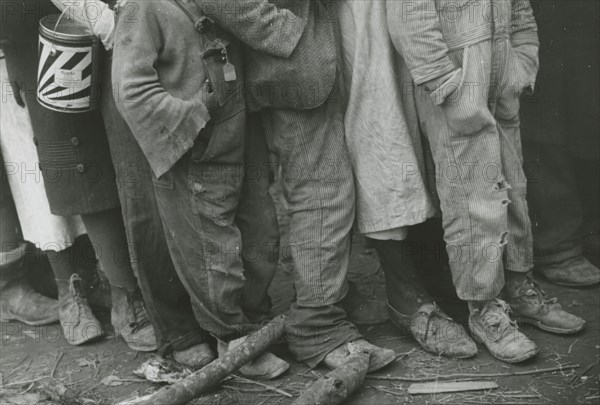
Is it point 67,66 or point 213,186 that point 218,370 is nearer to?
point 213,186

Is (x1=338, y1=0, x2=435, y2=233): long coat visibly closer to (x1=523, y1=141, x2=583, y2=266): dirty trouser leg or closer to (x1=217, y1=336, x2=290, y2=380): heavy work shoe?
(x1=217, y1=336, x2=290, y2=380): heavy work shoe

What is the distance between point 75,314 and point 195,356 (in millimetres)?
797

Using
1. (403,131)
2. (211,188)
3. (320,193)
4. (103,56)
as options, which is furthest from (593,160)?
(103,56)

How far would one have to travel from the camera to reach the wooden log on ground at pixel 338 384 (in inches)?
125

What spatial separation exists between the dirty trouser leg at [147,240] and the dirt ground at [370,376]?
0.27 meters

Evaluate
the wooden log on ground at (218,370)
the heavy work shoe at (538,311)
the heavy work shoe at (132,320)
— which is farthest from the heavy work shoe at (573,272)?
the heavy work shoe at (132,320)

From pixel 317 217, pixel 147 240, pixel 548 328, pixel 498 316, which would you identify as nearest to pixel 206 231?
pixel 147 240

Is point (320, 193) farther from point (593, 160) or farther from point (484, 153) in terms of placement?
point (593, 160)

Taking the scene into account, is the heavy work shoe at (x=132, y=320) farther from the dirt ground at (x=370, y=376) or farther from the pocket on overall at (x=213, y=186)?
the pocket on overall at (x=213, y=186)

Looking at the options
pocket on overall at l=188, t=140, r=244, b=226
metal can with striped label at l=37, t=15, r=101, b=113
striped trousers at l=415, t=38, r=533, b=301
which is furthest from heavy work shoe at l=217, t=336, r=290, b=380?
metal can with striped label at l=37, t=15, r=101, b=113

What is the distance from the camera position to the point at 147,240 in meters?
3.69

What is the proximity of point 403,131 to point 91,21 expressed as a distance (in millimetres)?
1355

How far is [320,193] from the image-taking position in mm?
3607

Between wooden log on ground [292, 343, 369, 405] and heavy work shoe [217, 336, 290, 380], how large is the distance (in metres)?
0.28
